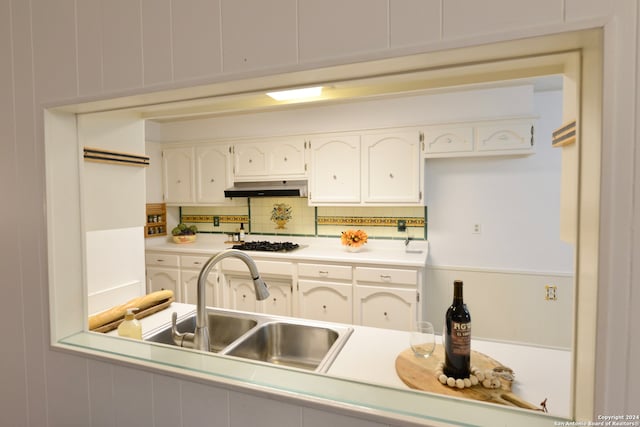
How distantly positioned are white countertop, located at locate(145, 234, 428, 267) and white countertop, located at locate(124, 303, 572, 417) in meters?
1.49

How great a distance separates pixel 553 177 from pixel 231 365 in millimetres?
3042

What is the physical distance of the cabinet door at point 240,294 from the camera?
3.27 meters

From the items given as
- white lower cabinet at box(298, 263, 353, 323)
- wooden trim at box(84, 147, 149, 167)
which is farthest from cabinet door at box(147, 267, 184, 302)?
wooden trim at box(84, 147, 149, 167)

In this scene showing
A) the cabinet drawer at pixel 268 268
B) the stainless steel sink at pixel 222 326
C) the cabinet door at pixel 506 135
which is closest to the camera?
the stainless steel sink at pixel 222 326

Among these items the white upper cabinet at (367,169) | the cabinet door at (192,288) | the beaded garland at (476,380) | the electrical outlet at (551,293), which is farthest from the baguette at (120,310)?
the electrical outlet at (551,293)

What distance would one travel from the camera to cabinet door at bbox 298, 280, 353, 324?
2.92 metres

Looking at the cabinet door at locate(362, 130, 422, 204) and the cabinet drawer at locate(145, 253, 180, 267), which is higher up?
the cabinet door at locate(362, 130, 422, 204)

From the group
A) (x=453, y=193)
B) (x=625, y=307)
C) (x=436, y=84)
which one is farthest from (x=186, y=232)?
(x=625, y=307)

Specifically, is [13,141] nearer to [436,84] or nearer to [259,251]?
[436,84]

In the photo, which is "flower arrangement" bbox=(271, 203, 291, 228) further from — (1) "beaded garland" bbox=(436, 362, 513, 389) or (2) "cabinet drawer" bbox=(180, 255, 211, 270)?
(1) "beaded garland" bbox=(436, 362, 513, 389)

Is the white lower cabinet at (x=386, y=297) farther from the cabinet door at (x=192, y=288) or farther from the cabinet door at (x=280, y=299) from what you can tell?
the cabinet door at (x=192, y=288)

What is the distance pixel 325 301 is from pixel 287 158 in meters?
1.41

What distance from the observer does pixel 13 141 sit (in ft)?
3.28

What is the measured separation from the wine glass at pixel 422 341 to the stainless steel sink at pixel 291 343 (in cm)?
34
